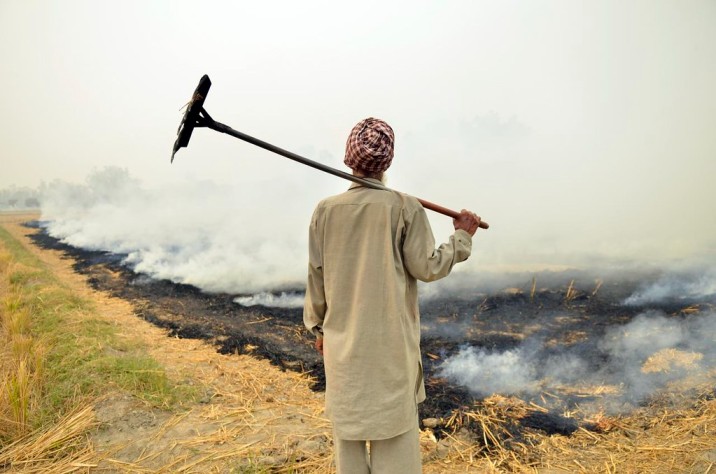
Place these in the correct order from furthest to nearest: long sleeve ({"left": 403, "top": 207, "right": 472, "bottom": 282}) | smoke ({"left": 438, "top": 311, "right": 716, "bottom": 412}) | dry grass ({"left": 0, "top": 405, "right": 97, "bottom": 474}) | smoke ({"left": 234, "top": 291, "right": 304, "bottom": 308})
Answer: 1. smoke ({"left": 234, "top": 291, "right": 304, "bottom": 308})
2. smoke ({"left": 438, "top": 311, "right": 716, "bottom": 412})
3. dry grass ({"left": 0, "top": 405, "right": 97, "bottom": 474})
4. long sleeve ({"left": 403, "top": 207, "right": 472, "bottom": 282})

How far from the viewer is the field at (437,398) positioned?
8.82 ft

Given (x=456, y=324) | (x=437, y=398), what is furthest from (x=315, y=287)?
(x=456, y=324)

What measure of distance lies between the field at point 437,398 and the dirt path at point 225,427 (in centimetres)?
1

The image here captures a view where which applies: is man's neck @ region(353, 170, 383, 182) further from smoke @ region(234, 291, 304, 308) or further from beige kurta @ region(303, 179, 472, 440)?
smoke @ region(234, 291, 304, 308)

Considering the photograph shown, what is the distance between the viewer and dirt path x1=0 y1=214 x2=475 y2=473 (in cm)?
264

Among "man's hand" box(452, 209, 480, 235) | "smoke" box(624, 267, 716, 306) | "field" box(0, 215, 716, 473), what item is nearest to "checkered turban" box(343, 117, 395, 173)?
"man's hand" box(452, 209, 480, 235)

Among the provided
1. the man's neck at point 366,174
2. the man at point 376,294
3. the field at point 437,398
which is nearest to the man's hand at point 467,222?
the man at point 376,294

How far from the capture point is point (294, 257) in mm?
7691

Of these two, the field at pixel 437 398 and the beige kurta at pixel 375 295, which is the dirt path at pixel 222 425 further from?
the beige kurta at pixel 375 295

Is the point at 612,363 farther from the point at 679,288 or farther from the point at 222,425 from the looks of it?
the point at 222,425

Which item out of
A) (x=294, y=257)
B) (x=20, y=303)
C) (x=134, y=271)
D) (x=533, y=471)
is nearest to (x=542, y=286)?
(x=533, y=471)

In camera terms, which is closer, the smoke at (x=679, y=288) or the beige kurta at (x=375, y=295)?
the beige kurta at (x=375, y=295)

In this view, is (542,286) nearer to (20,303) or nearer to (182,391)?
(182,391)

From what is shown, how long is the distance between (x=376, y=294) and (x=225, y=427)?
1.96 m
